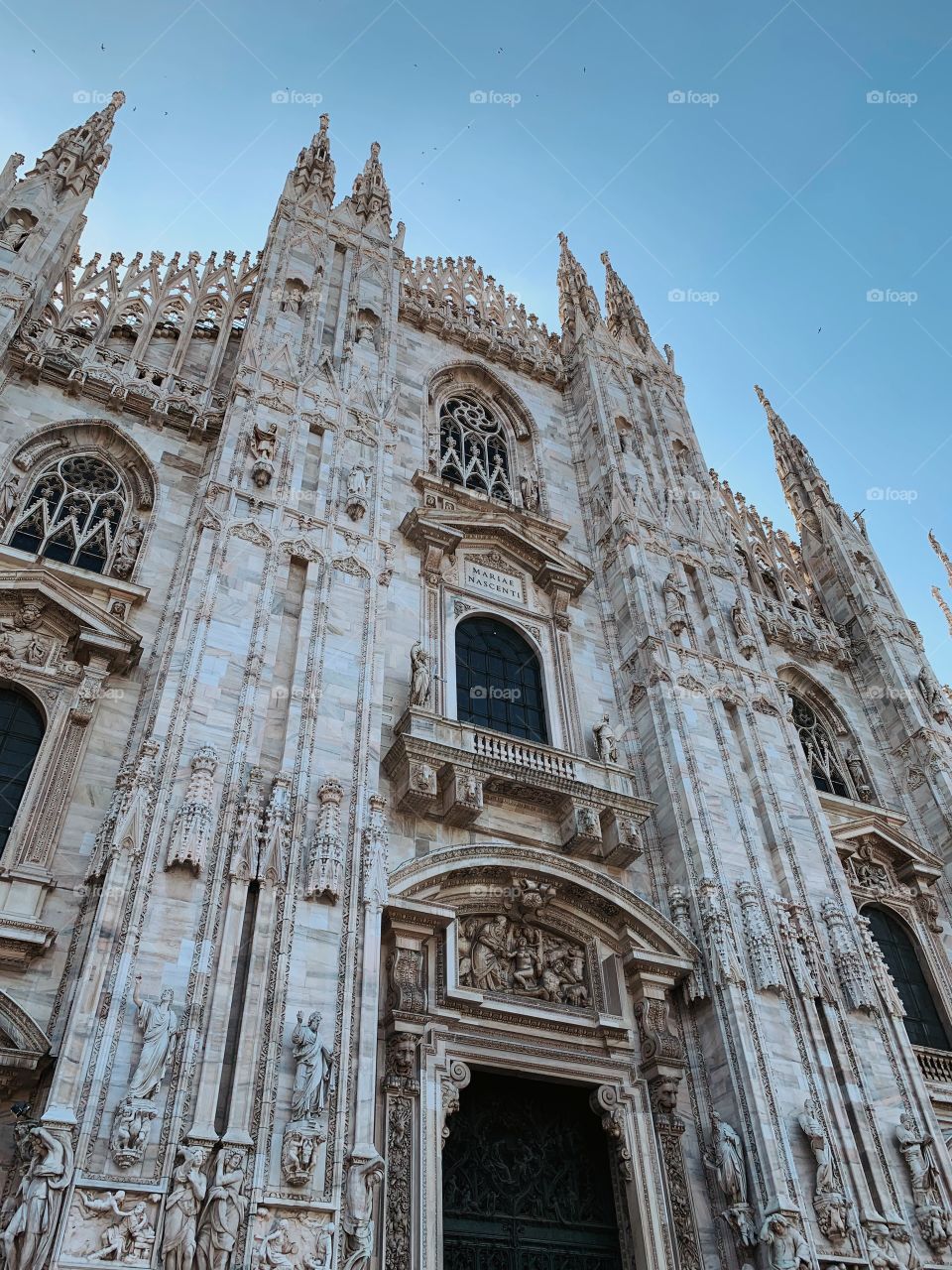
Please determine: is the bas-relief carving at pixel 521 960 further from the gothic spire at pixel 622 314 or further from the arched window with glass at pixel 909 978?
the gothic spire at pixel 622 314

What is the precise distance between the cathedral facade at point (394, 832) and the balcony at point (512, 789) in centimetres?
6

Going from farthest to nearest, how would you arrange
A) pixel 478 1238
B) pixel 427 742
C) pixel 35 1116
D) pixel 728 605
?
pixel 728 605 < pixel 427 742 < pixel 478 1238 < pixel 35 1116

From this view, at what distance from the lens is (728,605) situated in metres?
18.0

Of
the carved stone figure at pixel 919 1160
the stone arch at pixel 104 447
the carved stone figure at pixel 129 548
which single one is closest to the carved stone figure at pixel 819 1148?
the carved stone figure at pixel 919 1160

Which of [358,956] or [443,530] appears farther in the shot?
[443,530]

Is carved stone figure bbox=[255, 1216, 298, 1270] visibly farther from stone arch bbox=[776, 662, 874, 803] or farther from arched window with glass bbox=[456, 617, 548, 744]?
stone arch bbox=[776, 662, 874, 803]

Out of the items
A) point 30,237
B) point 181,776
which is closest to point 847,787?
point 181,776

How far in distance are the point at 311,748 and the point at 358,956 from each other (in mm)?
2410

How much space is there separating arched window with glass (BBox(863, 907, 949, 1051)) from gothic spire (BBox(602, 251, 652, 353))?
1318 cm

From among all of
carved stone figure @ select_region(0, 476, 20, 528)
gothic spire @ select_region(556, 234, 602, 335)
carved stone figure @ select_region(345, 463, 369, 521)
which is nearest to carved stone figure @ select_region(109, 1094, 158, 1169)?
carved stone figure @ select_region(0, 476, 20, 528)

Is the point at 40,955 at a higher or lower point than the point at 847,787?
lower

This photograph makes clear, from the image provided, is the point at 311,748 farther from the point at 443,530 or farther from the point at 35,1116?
the point at 443,530

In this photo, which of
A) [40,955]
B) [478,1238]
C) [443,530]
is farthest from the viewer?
[443,530]

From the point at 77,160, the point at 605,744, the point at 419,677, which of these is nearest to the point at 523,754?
the point at 605,744
